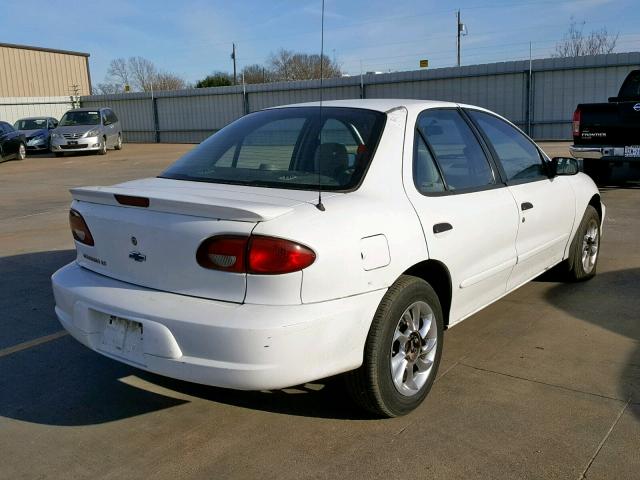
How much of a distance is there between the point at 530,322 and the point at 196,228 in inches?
108

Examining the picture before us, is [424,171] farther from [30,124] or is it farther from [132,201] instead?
[30,124]

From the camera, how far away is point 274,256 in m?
2.66

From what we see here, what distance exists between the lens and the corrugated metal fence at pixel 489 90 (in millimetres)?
21234

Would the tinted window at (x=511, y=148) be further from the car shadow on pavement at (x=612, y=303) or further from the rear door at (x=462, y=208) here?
the car shadow on pavement at (x=612, y=303)

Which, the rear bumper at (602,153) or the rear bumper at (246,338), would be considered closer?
the rear bumper at (246,338)

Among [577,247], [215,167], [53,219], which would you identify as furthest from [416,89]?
[215,167]

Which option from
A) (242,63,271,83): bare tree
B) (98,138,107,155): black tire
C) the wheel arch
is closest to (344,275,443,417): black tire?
the wheel arch

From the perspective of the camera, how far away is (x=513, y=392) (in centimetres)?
344

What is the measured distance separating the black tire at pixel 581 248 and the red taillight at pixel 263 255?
3.23 metres

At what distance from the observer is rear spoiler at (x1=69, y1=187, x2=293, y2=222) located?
2718 millimetres

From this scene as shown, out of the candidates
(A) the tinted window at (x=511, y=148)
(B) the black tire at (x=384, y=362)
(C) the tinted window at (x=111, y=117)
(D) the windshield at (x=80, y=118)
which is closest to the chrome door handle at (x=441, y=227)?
(B) the black tire at (x=384, y=362)

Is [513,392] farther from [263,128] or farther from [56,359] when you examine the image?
[56,359]

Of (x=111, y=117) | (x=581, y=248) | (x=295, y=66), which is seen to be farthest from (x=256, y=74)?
(x=581, y=248)

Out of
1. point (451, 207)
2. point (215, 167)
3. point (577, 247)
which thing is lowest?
point (577, 247)
